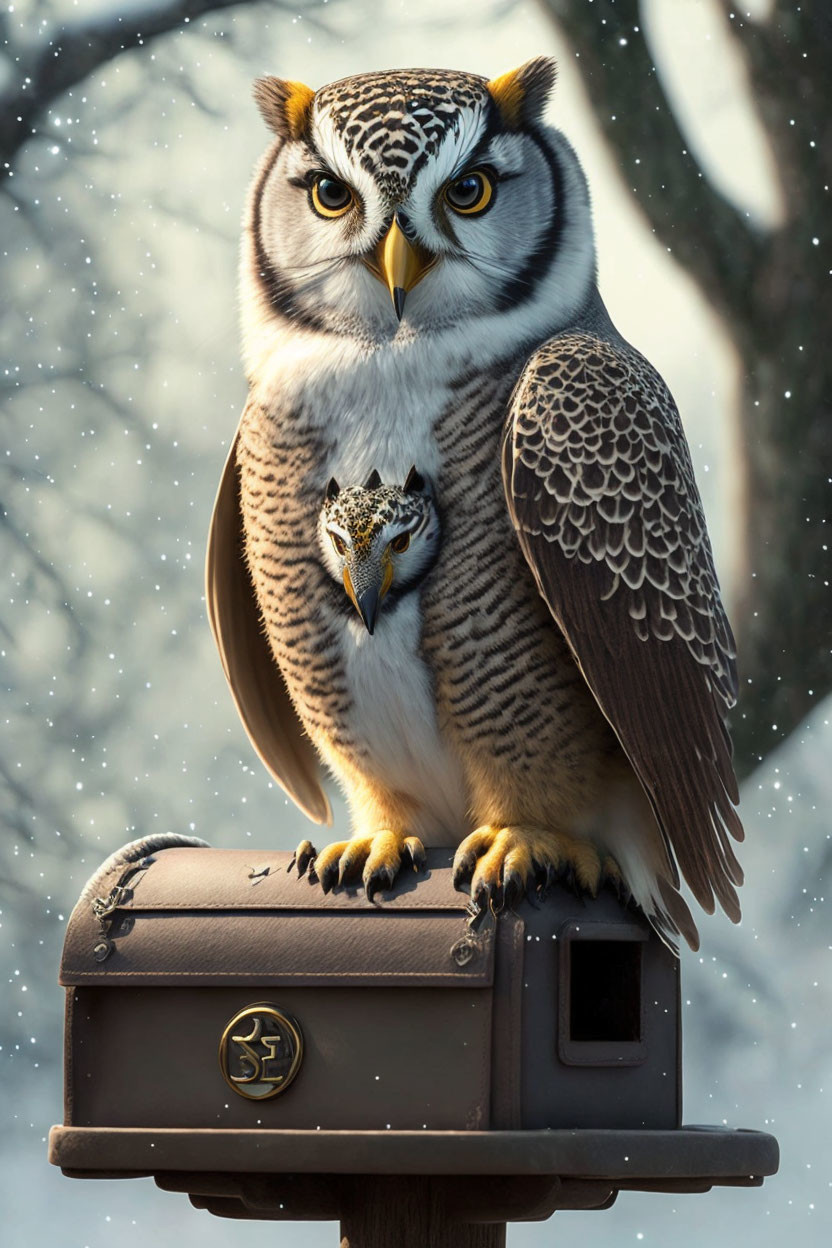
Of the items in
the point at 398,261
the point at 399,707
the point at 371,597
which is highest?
the point at 398,261

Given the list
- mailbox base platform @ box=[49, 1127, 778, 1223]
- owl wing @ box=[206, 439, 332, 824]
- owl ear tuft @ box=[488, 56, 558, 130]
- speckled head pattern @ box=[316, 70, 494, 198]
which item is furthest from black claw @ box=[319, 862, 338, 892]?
owl ear tuft @ box=[488, 56, 558, 130]

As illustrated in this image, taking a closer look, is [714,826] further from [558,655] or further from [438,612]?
[438,612]

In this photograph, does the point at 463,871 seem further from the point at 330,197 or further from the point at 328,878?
the point at 330,197

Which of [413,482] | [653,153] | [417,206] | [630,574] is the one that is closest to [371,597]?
[413,482]

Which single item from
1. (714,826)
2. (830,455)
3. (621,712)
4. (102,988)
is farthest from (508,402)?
(830,455)

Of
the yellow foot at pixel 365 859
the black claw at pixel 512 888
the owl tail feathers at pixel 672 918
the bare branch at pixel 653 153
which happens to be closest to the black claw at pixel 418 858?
the yellow foot at pixel 365 859

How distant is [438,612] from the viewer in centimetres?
146

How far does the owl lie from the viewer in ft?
4.69

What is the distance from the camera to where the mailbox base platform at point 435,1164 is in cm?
132

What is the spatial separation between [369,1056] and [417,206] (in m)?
0.72

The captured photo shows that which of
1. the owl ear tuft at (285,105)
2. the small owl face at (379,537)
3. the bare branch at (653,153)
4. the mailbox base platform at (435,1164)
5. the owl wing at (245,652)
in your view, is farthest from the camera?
the bare branch at (653,153)

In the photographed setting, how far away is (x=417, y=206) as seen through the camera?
4.59ft

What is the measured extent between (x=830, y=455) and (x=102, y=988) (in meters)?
1.62

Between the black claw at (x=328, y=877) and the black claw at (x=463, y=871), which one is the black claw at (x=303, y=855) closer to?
the black claw at (x=328, y=877)
